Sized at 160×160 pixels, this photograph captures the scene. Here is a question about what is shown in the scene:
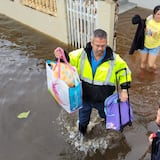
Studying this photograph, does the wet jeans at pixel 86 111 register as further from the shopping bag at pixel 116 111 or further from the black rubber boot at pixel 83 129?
the shopping bag at pixel 116 111

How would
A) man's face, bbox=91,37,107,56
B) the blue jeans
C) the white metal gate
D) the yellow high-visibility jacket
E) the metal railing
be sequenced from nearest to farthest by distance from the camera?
man's face, bbox=91,37,107,56
the yellow high-visibility jacket
the blue jeans
the white metal gate
the metal railing

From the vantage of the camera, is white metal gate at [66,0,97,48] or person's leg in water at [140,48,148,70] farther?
white metal gate at [66,0,97,48]

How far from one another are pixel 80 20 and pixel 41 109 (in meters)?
2.53

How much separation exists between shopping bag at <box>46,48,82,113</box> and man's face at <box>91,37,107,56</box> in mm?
387

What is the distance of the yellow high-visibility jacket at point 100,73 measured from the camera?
375 cm

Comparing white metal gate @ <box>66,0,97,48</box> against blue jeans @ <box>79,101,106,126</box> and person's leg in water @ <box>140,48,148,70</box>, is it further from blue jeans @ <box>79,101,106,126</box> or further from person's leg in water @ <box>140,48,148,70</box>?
blue jeans @ <box>79,101,106,126</box>

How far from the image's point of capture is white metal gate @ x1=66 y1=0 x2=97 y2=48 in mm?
6543

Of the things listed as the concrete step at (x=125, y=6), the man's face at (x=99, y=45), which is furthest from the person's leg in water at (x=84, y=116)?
the concrete step at (x=125, y=6)

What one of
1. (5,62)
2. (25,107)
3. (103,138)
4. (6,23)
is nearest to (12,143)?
Answer: (25,107)

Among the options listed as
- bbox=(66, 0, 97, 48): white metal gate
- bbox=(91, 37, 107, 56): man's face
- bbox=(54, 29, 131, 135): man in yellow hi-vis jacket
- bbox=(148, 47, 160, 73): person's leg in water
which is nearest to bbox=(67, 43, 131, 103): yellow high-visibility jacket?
bbox=(54, 29, 131, 135): man in yellow hi-vis jacket

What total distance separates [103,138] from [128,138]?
0.41 meters

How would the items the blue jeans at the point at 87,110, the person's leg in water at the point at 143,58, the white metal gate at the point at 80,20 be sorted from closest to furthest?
the blue jeans at the point at 87,110, the person's leg in water at the point at 143,58, the white metal gate at the point at 80,20

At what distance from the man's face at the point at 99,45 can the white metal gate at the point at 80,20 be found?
2921mm

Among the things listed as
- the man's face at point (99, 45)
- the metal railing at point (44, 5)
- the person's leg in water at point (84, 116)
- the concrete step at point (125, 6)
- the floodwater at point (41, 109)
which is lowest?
the floodwater at point (41, 109)
